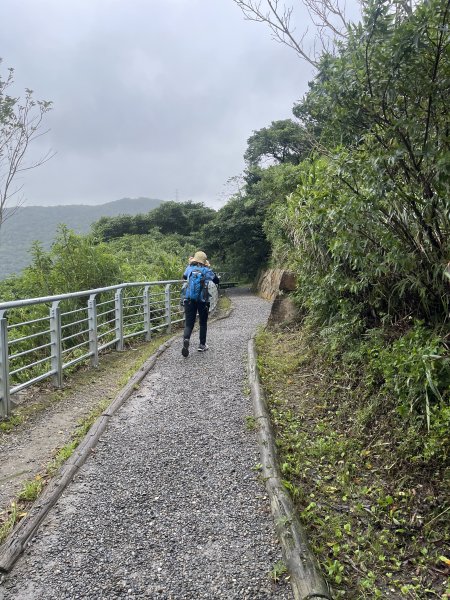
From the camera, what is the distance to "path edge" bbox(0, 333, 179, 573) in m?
2.53

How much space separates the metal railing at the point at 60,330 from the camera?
4580 millimetres

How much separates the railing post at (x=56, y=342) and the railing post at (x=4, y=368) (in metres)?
1.02

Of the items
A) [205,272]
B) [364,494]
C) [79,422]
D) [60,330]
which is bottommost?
[364,494]

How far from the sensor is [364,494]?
321 centimetres

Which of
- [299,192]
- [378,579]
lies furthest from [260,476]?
[299,192]

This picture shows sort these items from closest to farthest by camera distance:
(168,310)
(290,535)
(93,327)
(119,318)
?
(290,535), (93,327), (119,318), (168,310)

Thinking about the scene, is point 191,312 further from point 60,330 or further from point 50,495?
point 50,495

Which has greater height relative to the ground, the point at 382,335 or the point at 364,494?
the point at 382,335

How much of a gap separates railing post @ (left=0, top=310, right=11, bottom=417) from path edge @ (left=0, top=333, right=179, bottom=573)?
893 mm

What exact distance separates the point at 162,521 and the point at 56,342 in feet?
10.3

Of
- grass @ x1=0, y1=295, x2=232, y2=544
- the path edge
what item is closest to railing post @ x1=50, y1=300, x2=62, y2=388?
grass @ x1=0, y1=295, x2=232, y2=544

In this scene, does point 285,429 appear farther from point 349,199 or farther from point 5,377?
point 5,377

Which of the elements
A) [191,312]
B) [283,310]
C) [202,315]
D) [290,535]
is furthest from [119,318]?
[290,535]

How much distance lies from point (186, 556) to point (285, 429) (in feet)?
6.23
